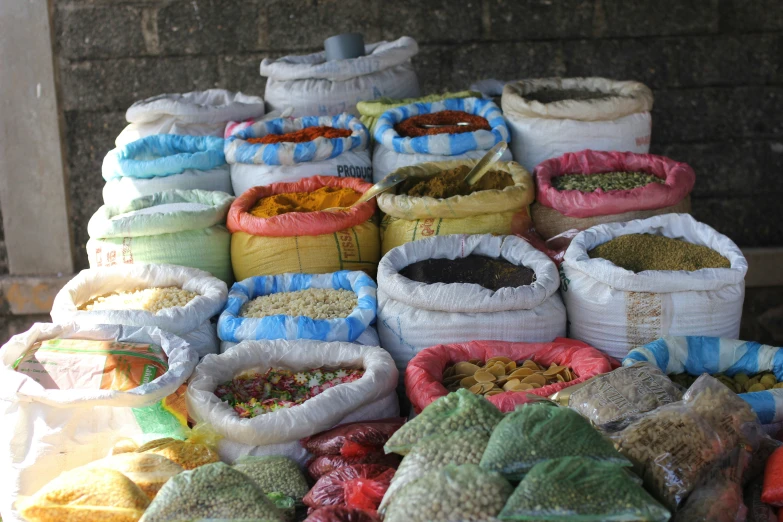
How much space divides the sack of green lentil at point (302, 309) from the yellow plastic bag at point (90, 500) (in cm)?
65

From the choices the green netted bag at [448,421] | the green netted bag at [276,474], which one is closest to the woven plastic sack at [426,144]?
the green netted bag at [276,474]

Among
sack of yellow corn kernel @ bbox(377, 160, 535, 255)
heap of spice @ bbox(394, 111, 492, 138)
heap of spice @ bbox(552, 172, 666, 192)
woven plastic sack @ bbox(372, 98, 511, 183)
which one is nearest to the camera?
sack of yellow corn kernel @ bbox(377, 160, 535, 255)

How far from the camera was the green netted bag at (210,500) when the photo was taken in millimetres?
1270

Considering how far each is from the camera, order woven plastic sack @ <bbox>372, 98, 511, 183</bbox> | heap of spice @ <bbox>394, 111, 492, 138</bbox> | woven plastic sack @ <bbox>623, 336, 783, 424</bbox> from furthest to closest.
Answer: heap of spice @ <bbox>394, 111, 492, 138</bbox> → woven plastic sack @ <bbox>372, 98, 511, 183</bbox> → woven plastic sack @ <bbox>623, 336, 783, 424</bbox>

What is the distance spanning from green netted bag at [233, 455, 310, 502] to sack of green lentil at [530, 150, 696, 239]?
1161 millimetres

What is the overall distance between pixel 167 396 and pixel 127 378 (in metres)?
0.10

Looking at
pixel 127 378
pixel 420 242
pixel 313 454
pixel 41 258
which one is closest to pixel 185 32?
pixel 41 258

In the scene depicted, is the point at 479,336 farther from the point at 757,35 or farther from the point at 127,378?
the point at 757,35

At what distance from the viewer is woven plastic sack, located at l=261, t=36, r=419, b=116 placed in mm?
3000

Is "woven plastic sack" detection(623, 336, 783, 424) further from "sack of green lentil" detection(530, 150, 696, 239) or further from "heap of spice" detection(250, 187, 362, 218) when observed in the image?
"heap of spice" detection(250, 187, 362, 218)

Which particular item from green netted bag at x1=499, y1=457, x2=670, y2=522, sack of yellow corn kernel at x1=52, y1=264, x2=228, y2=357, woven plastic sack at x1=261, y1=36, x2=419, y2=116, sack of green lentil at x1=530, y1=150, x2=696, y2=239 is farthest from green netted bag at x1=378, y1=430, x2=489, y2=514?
woven plastic sack at x1=261, y1=36, x2=419, y2=116

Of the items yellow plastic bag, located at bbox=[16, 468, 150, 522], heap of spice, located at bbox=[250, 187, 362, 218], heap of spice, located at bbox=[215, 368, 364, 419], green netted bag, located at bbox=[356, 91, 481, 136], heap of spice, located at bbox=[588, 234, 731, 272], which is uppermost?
green netted bag, located at bbox=[356, 91, 481, 136]

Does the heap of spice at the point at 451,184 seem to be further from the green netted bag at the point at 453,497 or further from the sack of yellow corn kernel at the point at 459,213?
the green netted bag at the point at 453,497

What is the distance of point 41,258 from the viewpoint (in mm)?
3838
